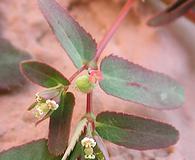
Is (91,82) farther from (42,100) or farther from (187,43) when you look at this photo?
(187,43)

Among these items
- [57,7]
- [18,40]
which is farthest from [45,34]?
[57,7]

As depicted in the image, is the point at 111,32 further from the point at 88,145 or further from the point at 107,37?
the point at 88,145

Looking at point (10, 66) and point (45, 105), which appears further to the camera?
Result: point (10, 66)

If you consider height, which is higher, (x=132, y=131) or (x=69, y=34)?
(x=69, y=34)

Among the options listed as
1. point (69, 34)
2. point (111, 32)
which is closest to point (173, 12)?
point (111, 32)

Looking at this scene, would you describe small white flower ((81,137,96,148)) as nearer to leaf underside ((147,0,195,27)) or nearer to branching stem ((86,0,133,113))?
branching stem ((86,0,133,113))

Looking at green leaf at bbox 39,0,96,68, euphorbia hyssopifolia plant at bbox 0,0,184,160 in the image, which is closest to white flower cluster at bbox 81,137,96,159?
euphorbia hyssopifolia plant at bbox 0,0,184,160
